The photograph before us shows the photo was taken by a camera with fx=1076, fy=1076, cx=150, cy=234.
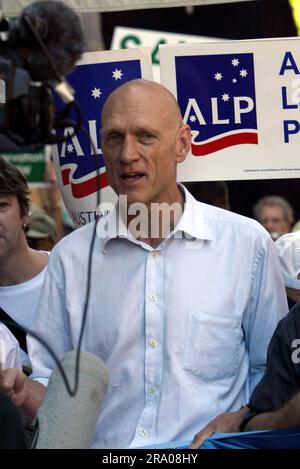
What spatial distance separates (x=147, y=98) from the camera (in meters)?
3.99

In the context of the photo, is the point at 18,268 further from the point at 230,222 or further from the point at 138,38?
the point at 138,38

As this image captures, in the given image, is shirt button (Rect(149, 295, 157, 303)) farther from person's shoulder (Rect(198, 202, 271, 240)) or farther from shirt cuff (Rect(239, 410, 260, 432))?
shirt cuff (Rect(239, 410, 260, 432))

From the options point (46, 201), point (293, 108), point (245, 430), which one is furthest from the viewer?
point (46, 201)

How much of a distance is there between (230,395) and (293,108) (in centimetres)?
126

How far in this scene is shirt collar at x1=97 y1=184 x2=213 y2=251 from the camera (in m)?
3.94

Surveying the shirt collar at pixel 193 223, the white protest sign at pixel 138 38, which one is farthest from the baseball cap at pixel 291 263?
the white protest sign at pixel 138 38

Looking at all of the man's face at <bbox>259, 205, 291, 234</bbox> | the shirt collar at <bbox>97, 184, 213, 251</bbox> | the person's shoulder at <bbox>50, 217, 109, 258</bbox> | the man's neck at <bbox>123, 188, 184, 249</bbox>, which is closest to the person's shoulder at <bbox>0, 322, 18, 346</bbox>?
the person's shoulder at <bbox>50, 217, 109, 258</bbox>

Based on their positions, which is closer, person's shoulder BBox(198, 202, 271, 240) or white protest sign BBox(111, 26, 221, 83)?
person's shoulder BBox(198, 202, 271, 240)

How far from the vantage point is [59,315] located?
12.9 feet

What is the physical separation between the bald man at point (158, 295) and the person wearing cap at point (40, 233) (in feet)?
5.84

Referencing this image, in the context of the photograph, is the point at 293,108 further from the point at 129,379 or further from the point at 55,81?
the point at 55,81

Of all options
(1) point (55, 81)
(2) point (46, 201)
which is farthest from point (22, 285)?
(2) point (46, 201)

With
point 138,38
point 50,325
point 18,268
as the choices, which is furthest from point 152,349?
point 138,38

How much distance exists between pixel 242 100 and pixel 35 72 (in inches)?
74.4
